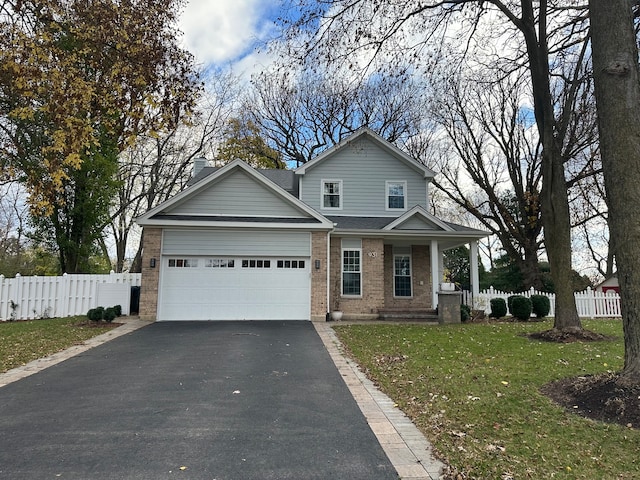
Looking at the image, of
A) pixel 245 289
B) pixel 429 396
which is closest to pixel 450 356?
pixel 429 396

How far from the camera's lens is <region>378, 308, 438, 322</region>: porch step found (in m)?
14.6

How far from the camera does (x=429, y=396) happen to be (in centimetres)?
538

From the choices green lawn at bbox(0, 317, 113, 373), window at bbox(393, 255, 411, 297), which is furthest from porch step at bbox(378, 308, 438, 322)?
green lawn at bbox(0, 317, 113, 373)

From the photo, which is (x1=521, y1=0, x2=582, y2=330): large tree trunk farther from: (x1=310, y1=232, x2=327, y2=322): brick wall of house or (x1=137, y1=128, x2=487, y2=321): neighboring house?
(x1=310, y1=232, x2=327, y2=322): brick wall of house

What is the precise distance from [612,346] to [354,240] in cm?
851

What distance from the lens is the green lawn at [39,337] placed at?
7.96 meters

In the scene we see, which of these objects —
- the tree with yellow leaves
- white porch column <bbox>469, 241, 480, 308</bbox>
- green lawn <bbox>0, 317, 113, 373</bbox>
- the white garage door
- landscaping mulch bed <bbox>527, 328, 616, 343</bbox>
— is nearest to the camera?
green lawn <bbox>0, 317, 113, 373</bbox>

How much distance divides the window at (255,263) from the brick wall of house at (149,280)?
2762 mm

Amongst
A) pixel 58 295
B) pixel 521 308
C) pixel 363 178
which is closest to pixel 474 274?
pixel 521 308

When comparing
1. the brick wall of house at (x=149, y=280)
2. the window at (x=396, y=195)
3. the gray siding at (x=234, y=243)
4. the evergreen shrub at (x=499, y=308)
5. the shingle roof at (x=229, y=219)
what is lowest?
the evergreen shrub at (x=499, y=308)

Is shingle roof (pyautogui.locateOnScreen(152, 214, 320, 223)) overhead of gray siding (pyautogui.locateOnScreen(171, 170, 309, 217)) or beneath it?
beneath

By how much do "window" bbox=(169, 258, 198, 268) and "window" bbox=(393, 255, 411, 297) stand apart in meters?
7.75

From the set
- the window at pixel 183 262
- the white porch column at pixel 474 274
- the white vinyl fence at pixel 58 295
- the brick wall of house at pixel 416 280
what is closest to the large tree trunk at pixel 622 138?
the white porch column at pixel 474 274

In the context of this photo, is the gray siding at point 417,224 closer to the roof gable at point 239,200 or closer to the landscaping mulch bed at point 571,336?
the roof gable at point 239,200
